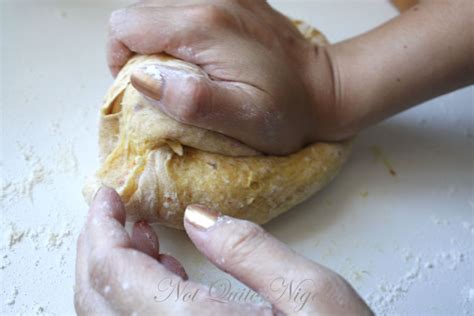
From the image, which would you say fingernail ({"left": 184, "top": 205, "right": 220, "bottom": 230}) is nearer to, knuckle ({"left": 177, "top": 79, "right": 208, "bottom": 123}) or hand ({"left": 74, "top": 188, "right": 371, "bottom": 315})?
hand ({"left": 74, "top": 188, "right": 371, "bottom": 315})

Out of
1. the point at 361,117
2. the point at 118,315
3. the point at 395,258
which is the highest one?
the point at 361,117

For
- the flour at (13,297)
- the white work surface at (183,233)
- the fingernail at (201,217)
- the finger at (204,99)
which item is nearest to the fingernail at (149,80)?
the finger at (204,99)

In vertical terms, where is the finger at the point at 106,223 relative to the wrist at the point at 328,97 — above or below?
below

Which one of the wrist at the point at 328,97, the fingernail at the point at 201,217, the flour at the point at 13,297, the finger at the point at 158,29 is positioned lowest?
the flour at the point at 13,297

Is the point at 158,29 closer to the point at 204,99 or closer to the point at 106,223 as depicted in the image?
the point at 204,99

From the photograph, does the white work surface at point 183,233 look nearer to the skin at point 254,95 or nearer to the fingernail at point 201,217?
the skin at point 254,95

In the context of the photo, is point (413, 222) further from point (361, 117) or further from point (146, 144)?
point (146, 144)

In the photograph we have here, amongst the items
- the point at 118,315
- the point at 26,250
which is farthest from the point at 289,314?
the point at 26,250
